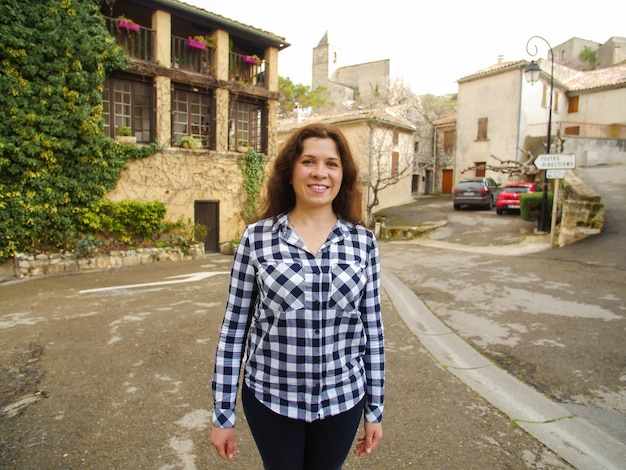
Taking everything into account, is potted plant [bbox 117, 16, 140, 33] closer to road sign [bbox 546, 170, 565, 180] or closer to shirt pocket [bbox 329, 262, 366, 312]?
road sign [bbox 546, 170, 565, 180]

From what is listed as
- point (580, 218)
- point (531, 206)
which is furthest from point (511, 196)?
point (580, 218)

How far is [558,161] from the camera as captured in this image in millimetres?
11250

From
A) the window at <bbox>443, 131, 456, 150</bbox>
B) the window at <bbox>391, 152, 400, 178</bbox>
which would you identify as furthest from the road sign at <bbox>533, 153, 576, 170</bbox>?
the window at <bbox>443, 131, 456, 150</bbox>

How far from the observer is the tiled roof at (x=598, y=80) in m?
28.4

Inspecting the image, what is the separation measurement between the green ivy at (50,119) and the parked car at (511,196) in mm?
16526

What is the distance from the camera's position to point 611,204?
46.9 ft

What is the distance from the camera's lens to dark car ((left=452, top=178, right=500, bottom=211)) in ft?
70.0

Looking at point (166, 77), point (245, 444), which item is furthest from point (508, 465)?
point (166, 77)

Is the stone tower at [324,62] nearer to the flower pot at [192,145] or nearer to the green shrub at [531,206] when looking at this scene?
the flower pot at [192,145]

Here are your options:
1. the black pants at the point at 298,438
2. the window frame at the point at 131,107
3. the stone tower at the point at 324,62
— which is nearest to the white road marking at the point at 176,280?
the window frame at the point at 131,107

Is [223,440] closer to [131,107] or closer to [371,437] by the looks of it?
[371,437]

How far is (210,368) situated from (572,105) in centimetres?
3529

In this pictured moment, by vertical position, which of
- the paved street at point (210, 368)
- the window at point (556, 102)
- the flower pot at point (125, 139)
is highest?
the window at point (556, 102)

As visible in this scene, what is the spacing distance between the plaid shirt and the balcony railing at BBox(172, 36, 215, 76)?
49.6ft
